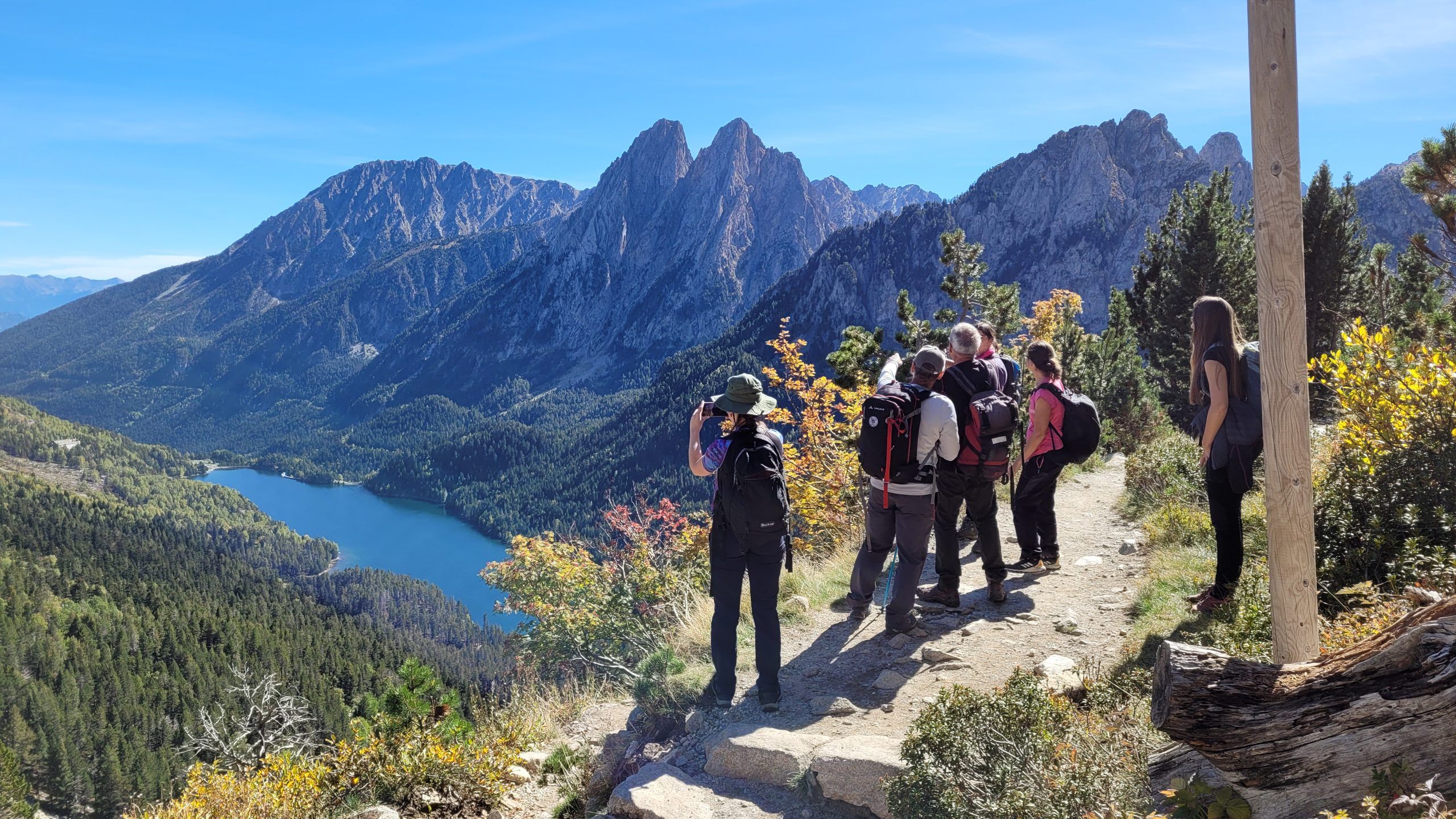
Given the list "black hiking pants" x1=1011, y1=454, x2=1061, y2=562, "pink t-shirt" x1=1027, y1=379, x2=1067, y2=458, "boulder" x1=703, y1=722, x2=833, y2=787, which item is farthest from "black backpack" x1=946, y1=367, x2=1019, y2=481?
"boulder" x1=703, y1=722, x2=833, y2=787

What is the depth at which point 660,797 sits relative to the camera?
16.0ft

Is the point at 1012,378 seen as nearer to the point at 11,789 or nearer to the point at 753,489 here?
the point at 753,489

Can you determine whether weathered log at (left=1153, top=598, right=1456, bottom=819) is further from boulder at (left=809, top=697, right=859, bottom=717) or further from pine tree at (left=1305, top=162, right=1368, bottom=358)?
pine tree at (left=1305, top=162, right=1368, bottom=358)

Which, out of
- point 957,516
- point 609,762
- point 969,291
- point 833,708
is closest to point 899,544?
point 957,516

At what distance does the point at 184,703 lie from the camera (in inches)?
3388

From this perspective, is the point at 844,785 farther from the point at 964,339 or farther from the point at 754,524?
the point at 964,339

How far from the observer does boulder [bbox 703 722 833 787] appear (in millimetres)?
5004

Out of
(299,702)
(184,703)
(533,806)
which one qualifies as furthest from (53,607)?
(533,806)

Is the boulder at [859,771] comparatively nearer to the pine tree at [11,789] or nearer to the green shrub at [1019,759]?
the green shrub at [1019,759]

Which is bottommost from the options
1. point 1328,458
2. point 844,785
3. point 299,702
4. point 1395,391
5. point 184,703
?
point 184,703

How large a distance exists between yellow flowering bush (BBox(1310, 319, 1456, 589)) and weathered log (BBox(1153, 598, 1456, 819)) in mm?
1988

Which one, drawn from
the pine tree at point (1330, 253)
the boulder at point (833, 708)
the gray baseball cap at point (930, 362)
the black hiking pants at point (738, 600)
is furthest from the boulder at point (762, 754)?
the pine tree at point (1330, 253)

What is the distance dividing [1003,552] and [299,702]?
73.9 m

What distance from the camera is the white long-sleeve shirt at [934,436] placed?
237 inches
